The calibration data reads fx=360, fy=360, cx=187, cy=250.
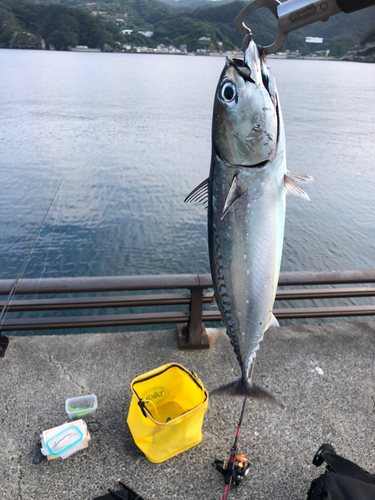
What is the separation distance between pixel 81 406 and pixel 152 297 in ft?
4.41

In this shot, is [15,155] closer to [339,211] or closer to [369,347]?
[339,211]

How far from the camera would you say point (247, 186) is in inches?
56.8

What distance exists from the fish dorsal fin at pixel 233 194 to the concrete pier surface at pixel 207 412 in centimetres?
248

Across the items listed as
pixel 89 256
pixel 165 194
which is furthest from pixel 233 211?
pixel 165 194

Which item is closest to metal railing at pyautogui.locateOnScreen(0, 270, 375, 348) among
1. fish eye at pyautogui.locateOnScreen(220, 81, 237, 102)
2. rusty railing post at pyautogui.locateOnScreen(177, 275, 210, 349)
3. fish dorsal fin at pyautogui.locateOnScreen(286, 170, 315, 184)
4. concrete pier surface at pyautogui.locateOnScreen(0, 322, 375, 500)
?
rusty railing post at pyautogui.locateOnScreen(177, 275, 210, 349)

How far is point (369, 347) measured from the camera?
14.6ft

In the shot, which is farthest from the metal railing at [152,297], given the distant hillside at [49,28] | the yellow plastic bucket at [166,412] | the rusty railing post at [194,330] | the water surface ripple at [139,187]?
the distant hillside at [49,28]

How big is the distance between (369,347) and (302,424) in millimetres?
1587

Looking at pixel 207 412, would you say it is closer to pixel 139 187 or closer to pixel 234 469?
pixel 234 469

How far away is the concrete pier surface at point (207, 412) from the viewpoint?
113 inches

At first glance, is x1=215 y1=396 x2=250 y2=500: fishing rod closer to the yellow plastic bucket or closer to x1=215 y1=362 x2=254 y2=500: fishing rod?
x1=215 y1=362 x2=254 y2=500: fishing rod

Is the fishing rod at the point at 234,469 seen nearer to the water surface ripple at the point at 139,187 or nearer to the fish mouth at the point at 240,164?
the fish mouth at the point at 240,164

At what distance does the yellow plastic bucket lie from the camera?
2.93 m

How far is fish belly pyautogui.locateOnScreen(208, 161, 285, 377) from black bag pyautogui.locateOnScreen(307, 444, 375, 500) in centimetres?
137
